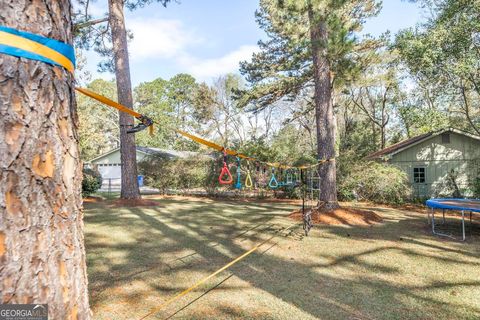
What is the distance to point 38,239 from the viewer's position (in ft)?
3.49

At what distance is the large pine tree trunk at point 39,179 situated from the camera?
3.31 ft

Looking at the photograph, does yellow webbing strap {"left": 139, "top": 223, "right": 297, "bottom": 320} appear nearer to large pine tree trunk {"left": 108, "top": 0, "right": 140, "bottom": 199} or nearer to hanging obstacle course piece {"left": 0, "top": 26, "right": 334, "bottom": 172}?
hanging obstacle course piece {"left": 0, "top": 26, "right": 334, "bottom": 172}

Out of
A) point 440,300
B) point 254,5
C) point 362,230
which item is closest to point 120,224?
point 362,230

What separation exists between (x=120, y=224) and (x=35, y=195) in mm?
6977

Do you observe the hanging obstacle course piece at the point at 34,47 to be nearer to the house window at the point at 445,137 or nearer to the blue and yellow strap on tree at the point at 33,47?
the blue and yellow strap on tree at the point at 33,47

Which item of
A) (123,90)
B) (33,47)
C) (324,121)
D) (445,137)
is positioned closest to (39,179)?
(33,47)

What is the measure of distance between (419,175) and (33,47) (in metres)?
17.3

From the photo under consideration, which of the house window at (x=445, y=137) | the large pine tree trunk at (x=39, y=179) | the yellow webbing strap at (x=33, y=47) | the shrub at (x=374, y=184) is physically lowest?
the shrub at (x=374, y=184)

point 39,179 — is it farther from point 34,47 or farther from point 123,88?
point 123,88

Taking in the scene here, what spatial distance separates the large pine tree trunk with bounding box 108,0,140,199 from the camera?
10.9m

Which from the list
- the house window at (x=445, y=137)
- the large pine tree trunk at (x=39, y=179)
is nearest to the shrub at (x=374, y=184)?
the house window at (x=445, y=137)

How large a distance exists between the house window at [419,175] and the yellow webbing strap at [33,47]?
1718 cm

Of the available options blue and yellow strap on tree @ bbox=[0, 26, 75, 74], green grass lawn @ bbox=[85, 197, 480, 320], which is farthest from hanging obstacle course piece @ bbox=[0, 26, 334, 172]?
green grass lawn @ bbox=[85, 197, 480, 320]

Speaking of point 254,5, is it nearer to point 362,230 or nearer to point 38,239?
point 362,230
